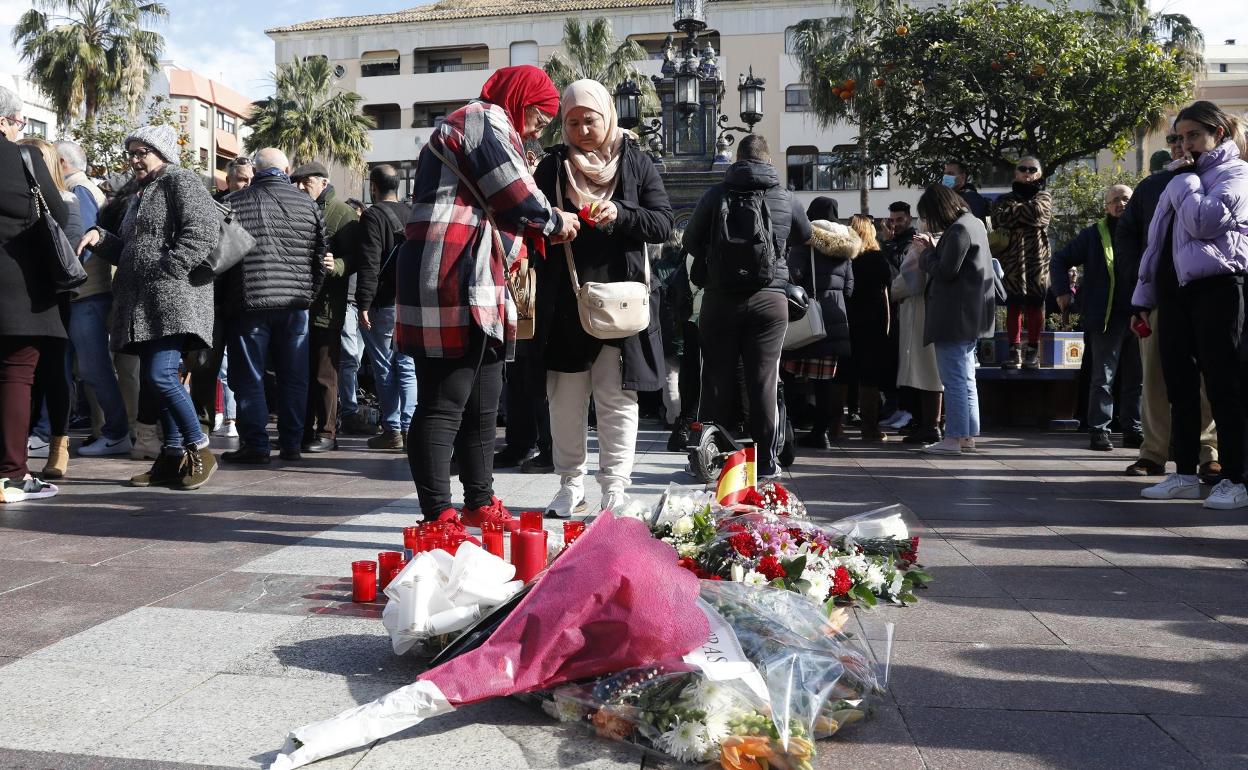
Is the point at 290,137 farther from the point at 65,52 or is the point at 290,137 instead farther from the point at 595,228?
the point at 595,228

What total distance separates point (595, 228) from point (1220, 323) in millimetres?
3262

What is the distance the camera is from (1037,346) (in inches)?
420

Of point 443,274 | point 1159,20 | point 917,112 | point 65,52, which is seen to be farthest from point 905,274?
point 65,52

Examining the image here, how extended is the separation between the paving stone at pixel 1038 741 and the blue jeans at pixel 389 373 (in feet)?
19.0

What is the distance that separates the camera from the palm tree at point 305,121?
36906 mm

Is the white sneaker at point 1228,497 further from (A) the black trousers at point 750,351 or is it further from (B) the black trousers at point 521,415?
(B) the black trousers at point 521,415

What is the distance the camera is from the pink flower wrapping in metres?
2.41

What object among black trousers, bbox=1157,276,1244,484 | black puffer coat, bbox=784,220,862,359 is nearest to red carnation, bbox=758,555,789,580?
black trousers, bbox=1157,276,1244,484

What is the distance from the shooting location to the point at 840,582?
11.5 ft

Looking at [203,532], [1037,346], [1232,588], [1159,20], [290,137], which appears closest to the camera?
[1232,588]

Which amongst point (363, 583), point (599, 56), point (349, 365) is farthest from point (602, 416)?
point (599, 56)

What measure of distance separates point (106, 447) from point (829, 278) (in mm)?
5192

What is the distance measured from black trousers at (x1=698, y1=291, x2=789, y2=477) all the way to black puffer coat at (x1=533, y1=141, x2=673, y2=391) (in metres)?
1.17

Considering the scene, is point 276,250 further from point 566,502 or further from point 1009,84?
point 1009,84
